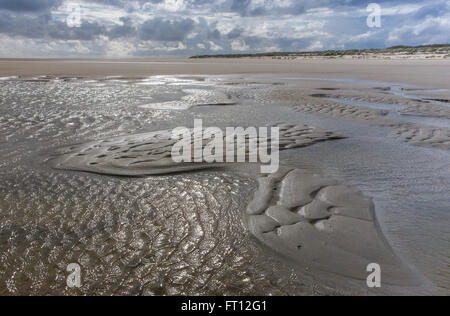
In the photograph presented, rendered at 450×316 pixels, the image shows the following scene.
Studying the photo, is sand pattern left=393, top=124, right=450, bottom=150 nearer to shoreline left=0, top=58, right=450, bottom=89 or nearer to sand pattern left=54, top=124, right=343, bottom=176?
sand pattern left=54, top=124, right=343, bottom=176

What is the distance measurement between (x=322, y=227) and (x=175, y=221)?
155cm

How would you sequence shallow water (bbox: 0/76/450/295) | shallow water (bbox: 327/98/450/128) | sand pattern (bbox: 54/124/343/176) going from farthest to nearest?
shallow water (bbox: 327/98/450/128) < sand pattern (bbox: 54/124/343/176) < shallow water (bbox: 0/76/450/295)

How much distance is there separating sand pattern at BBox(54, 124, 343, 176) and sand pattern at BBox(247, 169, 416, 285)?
1.50 meters

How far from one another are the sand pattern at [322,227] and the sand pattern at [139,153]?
1.50 m

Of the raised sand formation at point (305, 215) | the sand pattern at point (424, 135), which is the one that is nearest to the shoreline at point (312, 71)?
the sand pattern at point (424, 135)

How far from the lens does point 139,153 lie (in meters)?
5.66

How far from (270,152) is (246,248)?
3.03 m

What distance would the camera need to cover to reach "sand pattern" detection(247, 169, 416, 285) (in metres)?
2.80

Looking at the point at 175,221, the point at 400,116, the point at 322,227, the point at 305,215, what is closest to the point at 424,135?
the point at 400,116

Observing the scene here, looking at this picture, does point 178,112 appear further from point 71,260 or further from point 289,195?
point 71,260

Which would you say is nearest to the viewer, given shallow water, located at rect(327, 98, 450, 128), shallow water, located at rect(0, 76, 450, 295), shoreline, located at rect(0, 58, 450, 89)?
shallow water, located at rect(0, 76, 450, 295)

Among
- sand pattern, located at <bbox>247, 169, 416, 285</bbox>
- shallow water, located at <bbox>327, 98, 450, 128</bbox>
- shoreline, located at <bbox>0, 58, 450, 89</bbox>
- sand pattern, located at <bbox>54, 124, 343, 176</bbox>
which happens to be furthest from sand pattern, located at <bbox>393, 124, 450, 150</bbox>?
shoreline, located at <bbox>0, 58, 450, 89</bbox>

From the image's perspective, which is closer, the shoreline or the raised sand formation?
the raised sand formation

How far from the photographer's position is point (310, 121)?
847cm
